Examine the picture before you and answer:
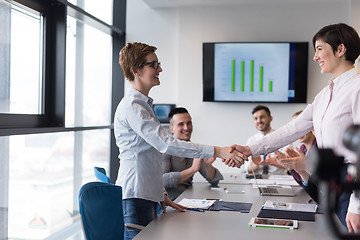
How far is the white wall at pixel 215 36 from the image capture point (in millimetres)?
5605

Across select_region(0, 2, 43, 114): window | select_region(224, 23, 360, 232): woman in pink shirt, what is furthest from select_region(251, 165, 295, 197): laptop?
select_region(0, 2, 43, 114): window

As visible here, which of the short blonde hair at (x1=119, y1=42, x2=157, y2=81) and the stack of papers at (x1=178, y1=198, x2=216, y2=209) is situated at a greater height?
the short blonde hair at (x1=119, y1=42, x2=157, y2=81)

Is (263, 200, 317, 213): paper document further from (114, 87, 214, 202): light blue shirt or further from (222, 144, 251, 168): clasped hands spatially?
(114, 87, 214, 202): light blue shirt

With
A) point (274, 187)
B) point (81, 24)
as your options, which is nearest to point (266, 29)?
point (81, 24)

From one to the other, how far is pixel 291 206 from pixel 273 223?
1.65 ft

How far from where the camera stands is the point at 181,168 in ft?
12.1

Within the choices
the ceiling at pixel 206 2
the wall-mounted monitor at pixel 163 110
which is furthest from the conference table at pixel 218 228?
the ceiling at pixel 206 2

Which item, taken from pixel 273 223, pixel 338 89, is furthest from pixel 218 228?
pixel 338 89

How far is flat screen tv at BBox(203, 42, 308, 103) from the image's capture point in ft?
18.2

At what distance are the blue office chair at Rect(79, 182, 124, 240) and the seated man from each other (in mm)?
1282

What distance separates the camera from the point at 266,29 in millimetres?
5684

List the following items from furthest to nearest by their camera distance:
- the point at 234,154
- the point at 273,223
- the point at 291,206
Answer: the point at 234,154 → the point at 291,206 → the point at 273,223

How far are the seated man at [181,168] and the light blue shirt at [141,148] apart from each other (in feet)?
3.53

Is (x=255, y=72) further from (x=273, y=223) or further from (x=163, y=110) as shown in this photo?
(x=273, y=223)
